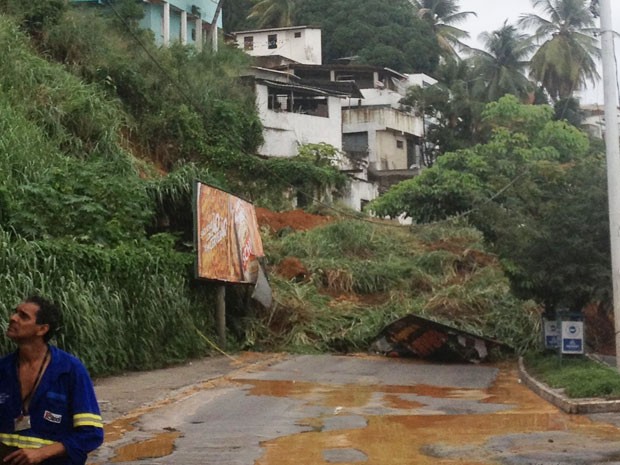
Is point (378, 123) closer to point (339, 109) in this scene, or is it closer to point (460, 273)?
point (339, 109)

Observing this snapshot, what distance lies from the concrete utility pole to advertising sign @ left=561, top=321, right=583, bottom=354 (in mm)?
1091

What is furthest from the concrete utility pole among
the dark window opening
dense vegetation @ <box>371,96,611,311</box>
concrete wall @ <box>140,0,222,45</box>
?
the dark window opening

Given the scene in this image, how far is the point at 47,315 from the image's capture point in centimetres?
471

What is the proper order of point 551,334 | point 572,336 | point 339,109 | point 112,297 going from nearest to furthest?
1. point 112,297
2. point 572,336
3. point 551,334
4. point 339,109

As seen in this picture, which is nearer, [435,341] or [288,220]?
[435,341]

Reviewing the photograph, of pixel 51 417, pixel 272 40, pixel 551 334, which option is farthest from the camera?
pixel 272 40

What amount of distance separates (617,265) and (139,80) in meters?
22.4

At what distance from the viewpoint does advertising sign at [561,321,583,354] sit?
1841 centimetres

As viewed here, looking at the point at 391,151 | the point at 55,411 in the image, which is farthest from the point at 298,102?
the point at 55,411

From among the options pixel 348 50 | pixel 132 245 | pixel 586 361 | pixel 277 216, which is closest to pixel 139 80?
pixel 277 216

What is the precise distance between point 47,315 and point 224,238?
1914cm

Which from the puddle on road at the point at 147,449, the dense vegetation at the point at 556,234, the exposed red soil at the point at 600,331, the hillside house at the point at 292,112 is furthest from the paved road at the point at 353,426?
the hillside house at the point at 292,112

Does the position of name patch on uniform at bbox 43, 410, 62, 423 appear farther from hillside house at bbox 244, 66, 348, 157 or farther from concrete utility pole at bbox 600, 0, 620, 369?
hillside house at bbox 244, 66, 348, 157

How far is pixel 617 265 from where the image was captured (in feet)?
56.9
